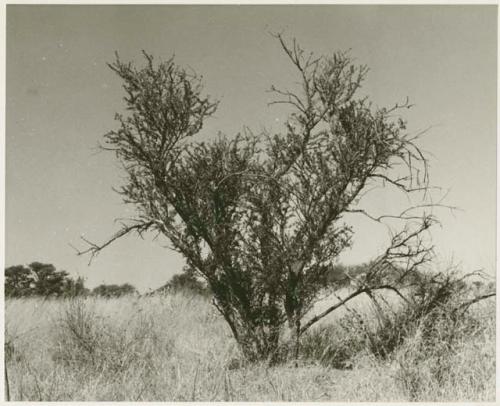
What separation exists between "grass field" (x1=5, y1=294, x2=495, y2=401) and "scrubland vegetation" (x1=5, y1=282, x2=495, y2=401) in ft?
0.05

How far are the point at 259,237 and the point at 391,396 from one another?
3.12 metres

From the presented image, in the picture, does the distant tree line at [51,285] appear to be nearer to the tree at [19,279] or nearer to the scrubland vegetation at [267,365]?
the tree at [19,279]

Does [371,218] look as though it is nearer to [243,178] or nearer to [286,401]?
[243,178]

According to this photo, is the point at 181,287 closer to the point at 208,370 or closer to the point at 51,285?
Answer: the point at 51,285

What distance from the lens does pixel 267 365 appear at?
7.67 metres

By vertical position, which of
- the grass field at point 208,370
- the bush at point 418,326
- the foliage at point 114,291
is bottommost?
the grass field at point 208,370

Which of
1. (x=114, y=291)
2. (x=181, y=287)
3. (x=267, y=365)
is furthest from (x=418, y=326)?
(x=114, y=291)

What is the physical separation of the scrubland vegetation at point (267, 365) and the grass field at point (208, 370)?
2 centimetres

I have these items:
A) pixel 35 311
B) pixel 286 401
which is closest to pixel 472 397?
pixel 286 401

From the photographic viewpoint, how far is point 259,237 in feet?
27.9

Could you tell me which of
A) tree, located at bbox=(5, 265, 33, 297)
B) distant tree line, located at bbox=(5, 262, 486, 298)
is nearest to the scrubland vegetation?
distant tree line, located at bbox=(5, 262, 486, 298)

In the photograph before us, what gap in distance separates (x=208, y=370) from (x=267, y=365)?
2.76 feet

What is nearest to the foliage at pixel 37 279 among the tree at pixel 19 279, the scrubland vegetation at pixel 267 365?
the tree at pixel 19 279

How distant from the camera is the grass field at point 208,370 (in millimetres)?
6512
